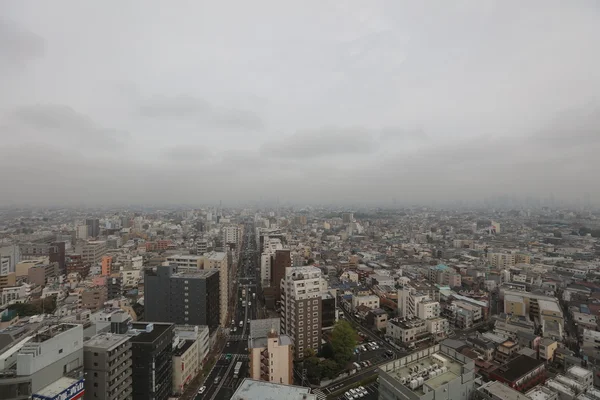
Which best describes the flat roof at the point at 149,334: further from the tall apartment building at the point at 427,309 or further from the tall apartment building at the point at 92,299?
the tall apartment building at the point at 427,309

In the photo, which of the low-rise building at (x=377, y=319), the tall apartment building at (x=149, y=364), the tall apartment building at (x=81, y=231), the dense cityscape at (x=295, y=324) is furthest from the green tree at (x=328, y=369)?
the tall apartment building at (x=81, y=231)

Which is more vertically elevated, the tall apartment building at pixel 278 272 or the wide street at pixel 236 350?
the tall apartment building at pixel 278 272

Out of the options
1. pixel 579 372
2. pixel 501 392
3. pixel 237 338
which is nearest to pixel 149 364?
pixel 237 338

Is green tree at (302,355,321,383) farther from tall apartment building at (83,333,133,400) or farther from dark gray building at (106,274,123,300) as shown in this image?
dark gray building at (106,274,123,300)

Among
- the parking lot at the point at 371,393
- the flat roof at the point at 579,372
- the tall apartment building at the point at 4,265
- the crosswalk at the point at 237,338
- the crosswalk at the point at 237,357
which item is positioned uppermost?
the tall apartment building at the point at 4,265

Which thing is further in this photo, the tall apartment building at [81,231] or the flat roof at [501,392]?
the tall apartment building at [81,231]

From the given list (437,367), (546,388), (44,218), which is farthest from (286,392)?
(44,218)

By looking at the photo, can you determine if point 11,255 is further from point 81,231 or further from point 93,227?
point 93,227
